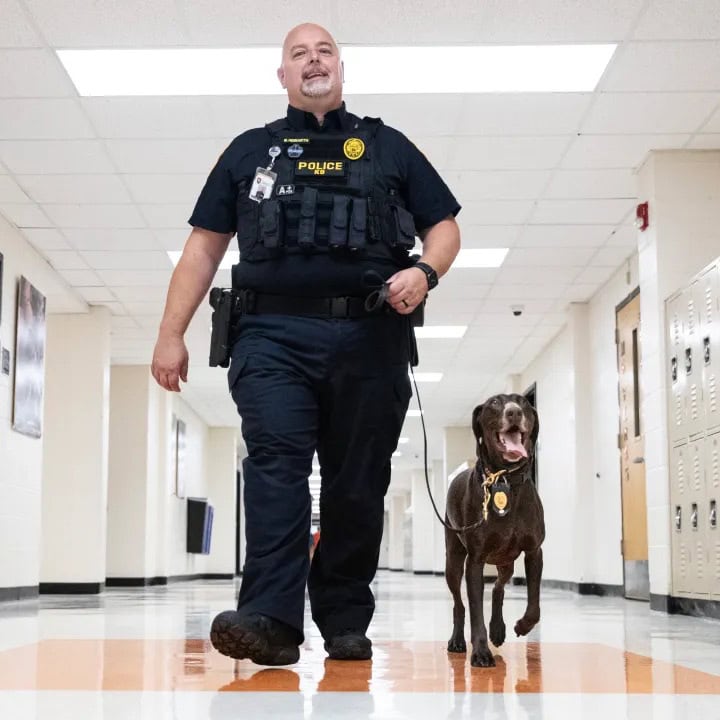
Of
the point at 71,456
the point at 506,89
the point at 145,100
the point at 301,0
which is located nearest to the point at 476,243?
the point at 506,89

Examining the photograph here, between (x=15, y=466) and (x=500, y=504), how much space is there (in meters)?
6.86

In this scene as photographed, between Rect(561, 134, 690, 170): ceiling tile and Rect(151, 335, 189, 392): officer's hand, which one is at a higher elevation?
Rect(561, 134, 690, 170): ceiling tile

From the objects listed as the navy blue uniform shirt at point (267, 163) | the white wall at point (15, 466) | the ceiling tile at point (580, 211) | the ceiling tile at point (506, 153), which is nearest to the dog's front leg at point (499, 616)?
the navy blue uniform shirt at point (267, 163)

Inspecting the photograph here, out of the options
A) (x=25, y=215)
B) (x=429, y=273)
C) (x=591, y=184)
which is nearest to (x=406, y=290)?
(x=429, y=273)

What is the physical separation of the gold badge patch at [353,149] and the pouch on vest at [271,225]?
9.2 inches

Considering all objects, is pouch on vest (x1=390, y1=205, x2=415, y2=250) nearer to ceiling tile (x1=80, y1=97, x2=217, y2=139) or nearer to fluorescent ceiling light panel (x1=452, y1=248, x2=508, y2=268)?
ceiling tile (x1=80, y1=97, x2=217, y2=139)

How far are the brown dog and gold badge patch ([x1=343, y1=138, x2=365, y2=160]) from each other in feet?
2.31

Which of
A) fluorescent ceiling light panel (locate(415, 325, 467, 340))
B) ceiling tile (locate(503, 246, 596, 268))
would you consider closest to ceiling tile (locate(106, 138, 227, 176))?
ceiling tile (locate(503, 246, 596, 268))

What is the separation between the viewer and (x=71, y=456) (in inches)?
442

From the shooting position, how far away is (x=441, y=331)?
41.2 feet

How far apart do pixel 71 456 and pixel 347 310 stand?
30.2ft

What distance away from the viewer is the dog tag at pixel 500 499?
106 inches

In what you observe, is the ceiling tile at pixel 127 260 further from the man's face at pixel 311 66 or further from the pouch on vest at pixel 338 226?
the pouch on vest at pixel 338 226

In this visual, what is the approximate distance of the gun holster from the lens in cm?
261
